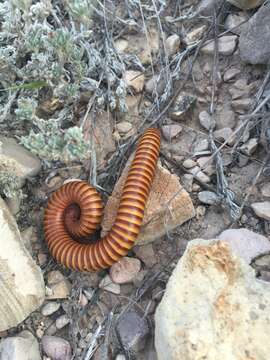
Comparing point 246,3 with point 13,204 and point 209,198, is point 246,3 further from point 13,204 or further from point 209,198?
point 13,204

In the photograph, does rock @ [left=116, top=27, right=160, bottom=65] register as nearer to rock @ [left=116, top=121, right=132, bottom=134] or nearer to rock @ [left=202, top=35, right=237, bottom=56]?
rock @ [left=202, top=35, right=237, bottom=56]

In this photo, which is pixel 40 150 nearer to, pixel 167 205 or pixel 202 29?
pixel 167 205

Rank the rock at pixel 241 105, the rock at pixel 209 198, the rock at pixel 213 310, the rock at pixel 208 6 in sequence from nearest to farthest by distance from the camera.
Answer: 1. the rock at pixel 213 310
2. the rock at pixel 209 198
3. the rock at pixel 241 105
4. the rock at pixel 208 6

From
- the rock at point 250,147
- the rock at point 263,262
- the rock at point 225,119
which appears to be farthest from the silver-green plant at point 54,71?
the rock at point 263,262

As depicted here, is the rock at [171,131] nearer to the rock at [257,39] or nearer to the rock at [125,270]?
the rock at [257,39]

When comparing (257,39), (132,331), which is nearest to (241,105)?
(257,39)

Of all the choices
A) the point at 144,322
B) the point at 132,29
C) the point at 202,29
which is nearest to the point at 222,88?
the point at 202,29
